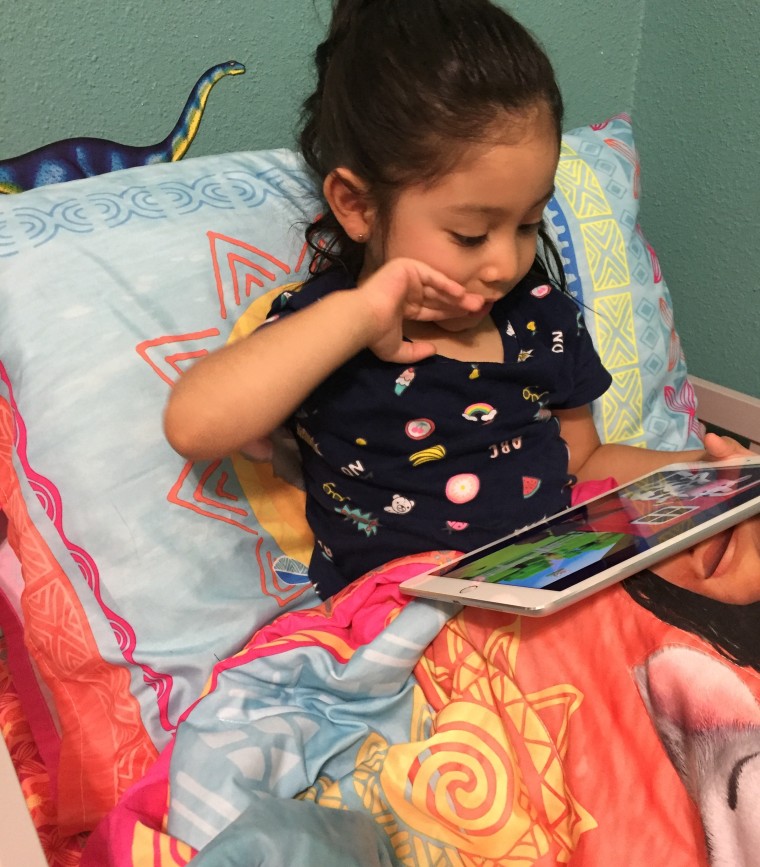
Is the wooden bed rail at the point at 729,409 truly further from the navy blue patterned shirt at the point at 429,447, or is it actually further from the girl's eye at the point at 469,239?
the girl's eye at the point at 469,239

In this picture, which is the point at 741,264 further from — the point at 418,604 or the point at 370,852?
the point at 370,852

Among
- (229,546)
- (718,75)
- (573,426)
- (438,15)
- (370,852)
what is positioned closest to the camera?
(370,852)

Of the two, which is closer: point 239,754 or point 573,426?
point 239,754

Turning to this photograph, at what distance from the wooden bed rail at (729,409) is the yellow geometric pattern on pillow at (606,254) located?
28 cm

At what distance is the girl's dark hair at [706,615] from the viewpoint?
567mm

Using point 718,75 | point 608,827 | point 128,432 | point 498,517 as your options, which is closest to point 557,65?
point 718,75

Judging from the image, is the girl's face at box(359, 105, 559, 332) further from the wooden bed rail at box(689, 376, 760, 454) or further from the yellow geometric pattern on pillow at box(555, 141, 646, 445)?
the wooden bed rail at box(689, 376, 760, 454)

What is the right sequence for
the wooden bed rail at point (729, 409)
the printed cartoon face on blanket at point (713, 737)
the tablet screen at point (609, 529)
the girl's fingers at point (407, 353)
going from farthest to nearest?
the wooden bed rail at point (729, 409)
the girl's fingers at point (407, 353)
the tablet screen at point (609, 529)
the printed cartoon face on blanket at point (713, 737)

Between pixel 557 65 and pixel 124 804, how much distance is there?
1082 millimetres

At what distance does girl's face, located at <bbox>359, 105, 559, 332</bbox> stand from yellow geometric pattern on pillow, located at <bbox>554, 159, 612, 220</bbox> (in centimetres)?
32

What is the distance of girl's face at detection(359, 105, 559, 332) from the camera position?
24.6 inches

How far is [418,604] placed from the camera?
67 cm

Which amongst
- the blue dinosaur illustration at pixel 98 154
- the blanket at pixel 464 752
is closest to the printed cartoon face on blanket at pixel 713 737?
the blanket at pixel 464 752

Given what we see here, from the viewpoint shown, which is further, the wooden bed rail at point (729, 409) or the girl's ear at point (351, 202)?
the wooden bed rail at point (729, 409)
